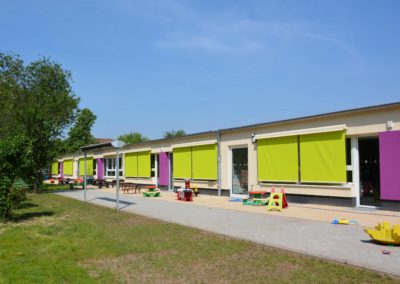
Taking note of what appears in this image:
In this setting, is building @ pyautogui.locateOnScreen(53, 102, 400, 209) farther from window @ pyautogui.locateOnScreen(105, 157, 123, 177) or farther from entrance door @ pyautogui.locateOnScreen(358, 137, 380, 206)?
window @ pyautogui.locateOnScreen(105, 157, 123, 177)

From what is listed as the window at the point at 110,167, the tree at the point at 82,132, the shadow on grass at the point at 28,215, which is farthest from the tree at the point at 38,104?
the tree at the point at 82,132

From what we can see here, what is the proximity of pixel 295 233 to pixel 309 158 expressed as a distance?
6.17m

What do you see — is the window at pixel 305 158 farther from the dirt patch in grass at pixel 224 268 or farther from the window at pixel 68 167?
the window at pixel 68 167

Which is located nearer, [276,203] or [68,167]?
[276,203]

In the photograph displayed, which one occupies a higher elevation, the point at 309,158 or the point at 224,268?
the point at 309,158

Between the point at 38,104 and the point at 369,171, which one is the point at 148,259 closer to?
the point at 369,171

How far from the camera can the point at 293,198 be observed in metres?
14.7

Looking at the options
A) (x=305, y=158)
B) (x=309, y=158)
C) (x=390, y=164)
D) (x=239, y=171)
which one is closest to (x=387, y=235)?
(x=390, y=164)

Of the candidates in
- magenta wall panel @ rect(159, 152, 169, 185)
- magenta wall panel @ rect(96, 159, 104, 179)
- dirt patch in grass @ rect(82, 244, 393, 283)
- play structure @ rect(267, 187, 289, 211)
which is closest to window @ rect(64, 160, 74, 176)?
magenta wall panel @ rect(96, 159, 104, 179)

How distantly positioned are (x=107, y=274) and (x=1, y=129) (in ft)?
70.6

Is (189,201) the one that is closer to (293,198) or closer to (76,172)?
Result: (293,198)

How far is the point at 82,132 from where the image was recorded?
5016 centimetres

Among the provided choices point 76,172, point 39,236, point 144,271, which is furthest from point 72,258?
point 76,172

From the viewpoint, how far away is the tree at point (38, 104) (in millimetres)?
22188
